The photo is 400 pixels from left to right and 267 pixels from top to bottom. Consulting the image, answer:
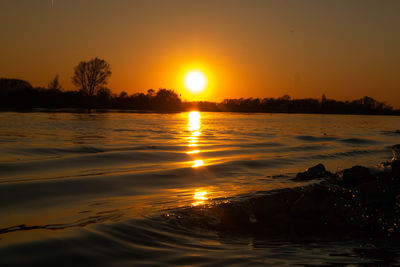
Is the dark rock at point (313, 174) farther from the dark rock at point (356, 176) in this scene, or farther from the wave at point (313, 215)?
the wave at point (313, 215)

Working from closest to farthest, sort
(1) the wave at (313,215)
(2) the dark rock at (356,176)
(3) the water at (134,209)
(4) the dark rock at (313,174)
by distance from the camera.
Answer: (3) the water at (134,209)
(1) the wave at (313,215)
(2) the dark rock at (356,176)
(4) the dark rock at (313,174)

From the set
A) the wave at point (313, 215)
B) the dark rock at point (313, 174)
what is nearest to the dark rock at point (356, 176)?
the dark rock at point (313, 174)

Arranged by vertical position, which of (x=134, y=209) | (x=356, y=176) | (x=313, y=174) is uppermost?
(x=356, y=176)

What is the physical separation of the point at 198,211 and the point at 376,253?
279cm

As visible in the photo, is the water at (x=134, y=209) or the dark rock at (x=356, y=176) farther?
the dark rock at (x=356, y=176)

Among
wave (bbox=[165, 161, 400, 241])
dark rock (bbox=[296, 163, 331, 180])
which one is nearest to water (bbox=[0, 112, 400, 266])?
wave (bbox=[165, 161, 400, 241])

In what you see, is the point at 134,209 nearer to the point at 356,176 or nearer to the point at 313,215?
the point at 313,215

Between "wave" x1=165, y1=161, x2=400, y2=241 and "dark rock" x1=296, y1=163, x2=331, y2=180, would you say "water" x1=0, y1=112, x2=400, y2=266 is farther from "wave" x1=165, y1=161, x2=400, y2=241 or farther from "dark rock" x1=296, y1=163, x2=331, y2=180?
"dark rock" x1=296, y1=163, x2=331, y2=180

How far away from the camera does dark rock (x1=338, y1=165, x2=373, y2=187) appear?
25.5 feet

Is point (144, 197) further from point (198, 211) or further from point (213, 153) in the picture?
point (213, 153)

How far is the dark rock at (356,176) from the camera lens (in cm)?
777

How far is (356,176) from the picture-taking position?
311 inches

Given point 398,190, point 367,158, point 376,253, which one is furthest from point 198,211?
point 367,158

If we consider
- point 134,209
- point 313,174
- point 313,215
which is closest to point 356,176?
point 313,174
